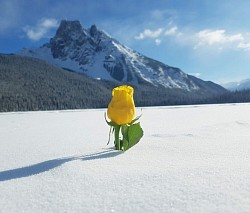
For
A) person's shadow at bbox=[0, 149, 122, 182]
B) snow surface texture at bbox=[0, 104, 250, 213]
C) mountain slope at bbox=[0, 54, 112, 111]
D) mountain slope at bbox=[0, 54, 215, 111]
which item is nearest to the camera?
snow surface texture at bbox=[0, 104, 250, 213]

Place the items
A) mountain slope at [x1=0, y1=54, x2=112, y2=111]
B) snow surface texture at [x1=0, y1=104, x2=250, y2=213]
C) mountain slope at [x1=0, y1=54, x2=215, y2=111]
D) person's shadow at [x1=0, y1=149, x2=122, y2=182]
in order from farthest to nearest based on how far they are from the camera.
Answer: mountain slope at [x1=0, y1=54, x2=112, y2=111] < mountain slope at [x1=0, y1=54, x2=215, y2=111] < person's shadow at [x1=0, y1=149, x2=122, y2=182] < snow surface texture at [x1=0, y1=104, x2=250, y2=213]

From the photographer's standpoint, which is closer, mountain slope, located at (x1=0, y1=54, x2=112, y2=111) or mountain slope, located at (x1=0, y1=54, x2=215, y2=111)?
mountain slope, located at (x1=0, y1=54, x2=215, y2=111)

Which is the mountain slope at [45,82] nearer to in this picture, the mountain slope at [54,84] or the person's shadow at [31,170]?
the mountain slope at [54,84]

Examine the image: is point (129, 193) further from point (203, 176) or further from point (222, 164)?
point (222, 164)

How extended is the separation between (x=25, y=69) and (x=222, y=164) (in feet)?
440

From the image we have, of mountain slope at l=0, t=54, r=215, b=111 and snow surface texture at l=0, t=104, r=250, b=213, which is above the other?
mountain slope at l=0, t=54, r=215, b=111

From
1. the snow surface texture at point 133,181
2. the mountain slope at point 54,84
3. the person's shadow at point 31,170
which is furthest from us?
the mountain slope at point 54,84

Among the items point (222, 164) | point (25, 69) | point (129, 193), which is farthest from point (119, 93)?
point (25, 69)

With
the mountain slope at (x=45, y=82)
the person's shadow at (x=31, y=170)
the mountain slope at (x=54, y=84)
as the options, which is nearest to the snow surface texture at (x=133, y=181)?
the person's shadow at (x=31, y=170)

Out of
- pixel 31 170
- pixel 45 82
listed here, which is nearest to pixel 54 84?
pixel 45 82

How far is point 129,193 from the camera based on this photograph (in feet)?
4.13

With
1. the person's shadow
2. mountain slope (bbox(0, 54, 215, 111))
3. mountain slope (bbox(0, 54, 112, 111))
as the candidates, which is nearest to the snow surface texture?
the person's shadow

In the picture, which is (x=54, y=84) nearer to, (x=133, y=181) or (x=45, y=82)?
(x=45, y=82)

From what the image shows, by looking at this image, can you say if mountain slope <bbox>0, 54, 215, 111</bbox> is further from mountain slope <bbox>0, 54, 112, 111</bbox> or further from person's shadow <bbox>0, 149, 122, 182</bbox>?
person's shadow <bbox>0, 149, 122, 182</bbox>
